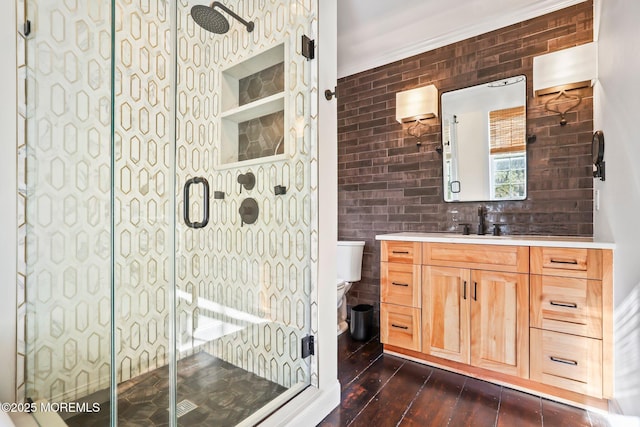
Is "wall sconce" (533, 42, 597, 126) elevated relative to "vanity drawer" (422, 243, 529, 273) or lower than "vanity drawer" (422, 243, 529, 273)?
elevated

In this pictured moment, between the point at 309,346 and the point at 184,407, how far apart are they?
676 mm

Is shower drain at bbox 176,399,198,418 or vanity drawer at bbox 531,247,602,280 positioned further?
vanity drawer at bbox 531,247,602,280

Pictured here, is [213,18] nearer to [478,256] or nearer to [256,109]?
[256,109]

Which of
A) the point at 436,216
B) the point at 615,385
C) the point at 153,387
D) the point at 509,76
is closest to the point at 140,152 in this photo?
the point at 153,387

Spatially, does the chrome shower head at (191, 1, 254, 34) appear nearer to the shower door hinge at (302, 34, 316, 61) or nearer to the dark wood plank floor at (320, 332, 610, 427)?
the shower door hinge at (302, 34, 316, 61)

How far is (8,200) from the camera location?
1241 millimetres

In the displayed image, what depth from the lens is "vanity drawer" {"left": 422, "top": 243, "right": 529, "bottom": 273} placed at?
1.89 meters

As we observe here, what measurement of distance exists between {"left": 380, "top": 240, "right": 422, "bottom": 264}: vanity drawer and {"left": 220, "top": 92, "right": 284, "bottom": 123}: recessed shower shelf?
1.25 meters

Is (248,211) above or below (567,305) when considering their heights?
above

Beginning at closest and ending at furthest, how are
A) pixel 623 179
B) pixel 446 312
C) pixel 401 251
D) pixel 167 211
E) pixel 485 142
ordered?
pixel 623 179, pixel 167 211, pixel 446 312, pixel 401 251, pixel 485 142

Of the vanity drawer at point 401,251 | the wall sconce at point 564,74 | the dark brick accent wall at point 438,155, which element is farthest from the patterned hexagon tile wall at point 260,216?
the wall sconce at point 564,74

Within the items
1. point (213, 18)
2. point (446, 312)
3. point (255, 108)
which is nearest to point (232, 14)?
point (213, 18)

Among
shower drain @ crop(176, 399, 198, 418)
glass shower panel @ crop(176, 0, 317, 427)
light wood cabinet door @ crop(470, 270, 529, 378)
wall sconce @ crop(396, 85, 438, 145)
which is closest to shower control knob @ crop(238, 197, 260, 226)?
glass shower panel @ crop(176, 0, 317, 427)

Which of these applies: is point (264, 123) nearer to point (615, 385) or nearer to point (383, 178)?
point (383, 178)
